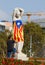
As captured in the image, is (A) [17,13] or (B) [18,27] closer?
(B) [18,27]

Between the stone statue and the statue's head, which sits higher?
the statue's head

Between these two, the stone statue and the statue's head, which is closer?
the stone statue

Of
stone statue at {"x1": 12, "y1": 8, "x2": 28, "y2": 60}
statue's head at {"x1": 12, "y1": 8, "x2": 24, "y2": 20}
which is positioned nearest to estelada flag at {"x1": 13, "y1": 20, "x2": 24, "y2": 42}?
stone statue at {"x1": 12, "y1": 8, "x2": 28, "y2": 60}

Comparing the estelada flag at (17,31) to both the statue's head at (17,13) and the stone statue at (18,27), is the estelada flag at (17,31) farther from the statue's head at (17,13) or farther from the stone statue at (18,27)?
the statue's head at (17,13)

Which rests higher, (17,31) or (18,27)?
(18,27)

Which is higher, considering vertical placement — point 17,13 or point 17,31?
point 17,13

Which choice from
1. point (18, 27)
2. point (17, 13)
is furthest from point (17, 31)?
point (17, 13)

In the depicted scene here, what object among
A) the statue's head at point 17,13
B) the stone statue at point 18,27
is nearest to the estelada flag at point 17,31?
the stone statue at point 18,27

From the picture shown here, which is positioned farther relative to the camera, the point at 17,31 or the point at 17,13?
the point at 17,13

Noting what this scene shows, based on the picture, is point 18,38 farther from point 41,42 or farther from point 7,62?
point 41,42

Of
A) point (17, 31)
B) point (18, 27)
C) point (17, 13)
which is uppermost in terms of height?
point (17, 13)

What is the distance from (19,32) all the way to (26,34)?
1111 inches

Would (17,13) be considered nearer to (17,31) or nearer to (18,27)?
(18,27)

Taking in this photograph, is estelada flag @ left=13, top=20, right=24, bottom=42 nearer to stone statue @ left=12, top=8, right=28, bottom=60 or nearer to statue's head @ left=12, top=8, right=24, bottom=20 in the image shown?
stone statue @ left=12, top=8, right=28, bottom=60
